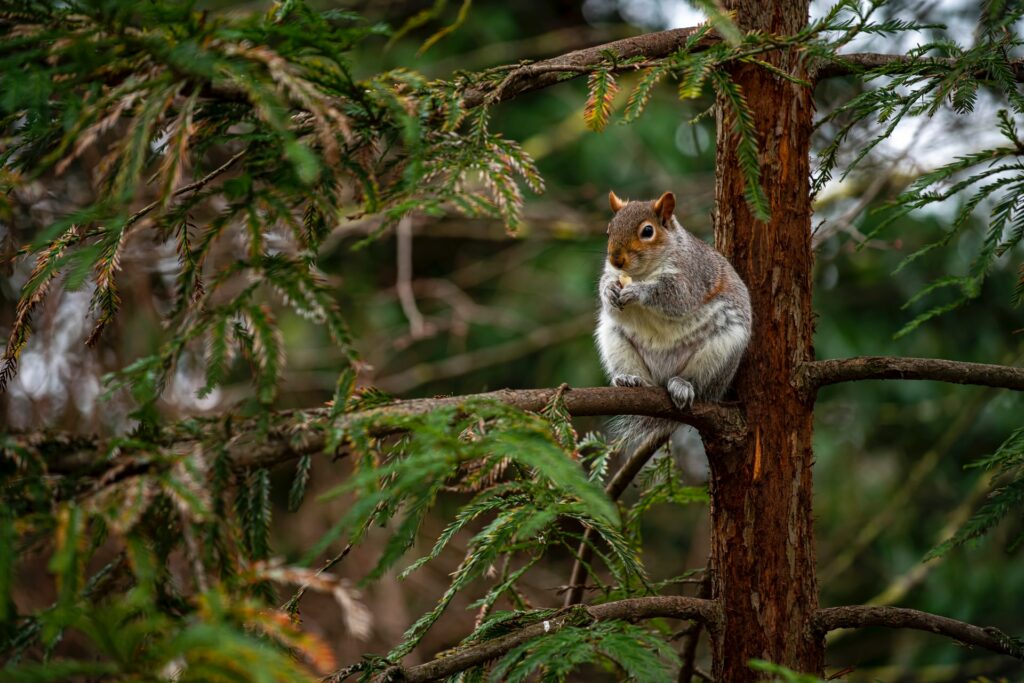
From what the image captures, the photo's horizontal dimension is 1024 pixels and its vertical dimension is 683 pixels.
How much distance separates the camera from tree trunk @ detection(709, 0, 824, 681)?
6.14ft

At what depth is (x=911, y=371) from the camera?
179cm

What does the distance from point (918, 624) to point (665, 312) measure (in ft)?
3.82

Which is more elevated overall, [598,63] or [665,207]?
[598,63]

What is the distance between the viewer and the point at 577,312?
18.2 feet

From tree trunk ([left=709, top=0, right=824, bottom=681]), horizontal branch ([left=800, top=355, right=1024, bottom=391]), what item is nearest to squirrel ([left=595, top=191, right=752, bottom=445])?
tree trunk ([left=709, top=0, right=824, bottom=681])

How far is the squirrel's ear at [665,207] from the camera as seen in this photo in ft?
9.32

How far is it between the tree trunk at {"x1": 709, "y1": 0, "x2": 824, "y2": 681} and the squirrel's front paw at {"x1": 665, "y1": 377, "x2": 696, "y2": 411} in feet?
0.38

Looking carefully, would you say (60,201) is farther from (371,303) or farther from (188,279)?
(188,279)

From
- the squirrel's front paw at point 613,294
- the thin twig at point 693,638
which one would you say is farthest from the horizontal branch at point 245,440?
the squirrel's front paw at point 613,294

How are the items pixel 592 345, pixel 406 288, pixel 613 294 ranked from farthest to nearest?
pixel 592 345, pixel 406 288, pixel 613 294

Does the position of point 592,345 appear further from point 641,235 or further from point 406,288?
point 641,235

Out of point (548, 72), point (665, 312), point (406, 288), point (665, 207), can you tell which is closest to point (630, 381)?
point (665, 312)

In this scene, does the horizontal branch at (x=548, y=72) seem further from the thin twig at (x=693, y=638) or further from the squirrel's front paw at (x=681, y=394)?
the thin twig at (x=693, y=638)

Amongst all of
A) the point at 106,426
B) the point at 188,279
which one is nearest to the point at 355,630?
the point at 188,279
